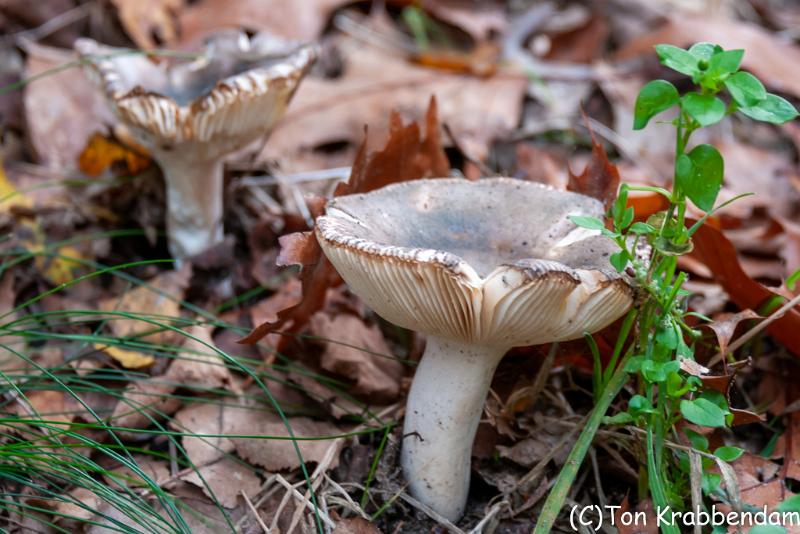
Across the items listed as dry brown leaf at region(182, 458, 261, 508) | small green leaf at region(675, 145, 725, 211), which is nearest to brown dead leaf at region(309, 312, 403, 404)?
dry brown leaf at region(182, 458, 261, 508)

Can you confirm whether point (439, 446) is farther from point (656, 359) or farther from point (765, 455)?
point (765, 455)

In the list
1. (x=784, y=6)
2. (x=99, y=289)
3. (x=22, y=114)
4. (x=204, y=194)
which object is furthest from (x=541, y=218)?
(x=784, y=6)

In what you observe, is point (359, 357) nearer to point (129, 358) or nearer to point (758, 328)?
point (129, 358)

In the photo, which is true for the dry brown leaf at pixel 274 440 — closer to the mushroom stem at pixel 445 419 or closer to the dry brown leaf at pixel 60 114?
the mushroom stem at pixel 445 419

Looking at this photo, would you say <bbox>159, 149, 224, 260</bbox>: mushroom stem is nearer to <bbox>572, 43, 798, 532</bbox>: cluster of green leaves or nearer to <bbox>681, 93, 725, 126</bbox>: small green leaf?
<bbox>572, 43, 798, 532</bbox>: cluster of green leaves

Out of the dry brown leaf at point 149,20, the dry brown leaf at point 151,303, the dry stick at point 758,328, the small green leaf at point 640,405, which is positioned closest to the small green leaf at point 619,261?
A: the small green leaf at point 640,405

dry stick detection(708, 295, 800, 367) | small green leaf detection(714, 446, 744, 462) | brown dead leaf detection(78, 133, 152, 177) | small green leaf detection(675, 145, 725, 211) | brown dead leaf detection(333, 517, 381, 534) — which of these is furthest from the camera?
brown dead leaf detection(78, 133, 152, 177)
